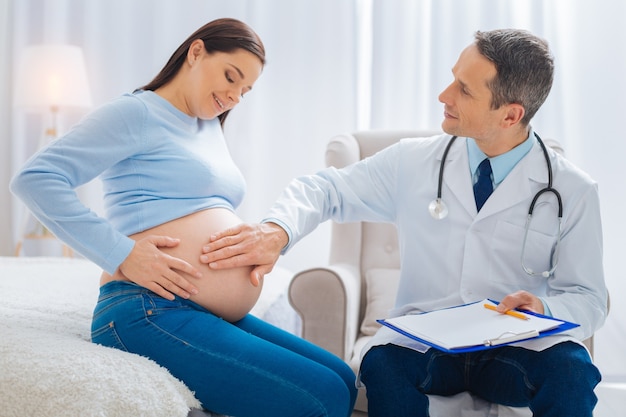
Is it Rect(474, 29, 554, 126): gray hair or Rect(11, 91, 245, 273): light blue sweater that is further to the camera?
Rect(474, 29, 554, 126): gray hair

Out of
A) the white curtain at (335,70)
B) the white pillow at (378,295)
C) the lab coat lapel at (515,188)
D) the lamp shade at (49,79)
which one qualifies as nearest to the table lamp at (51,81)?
the lamp shade at (49,79)

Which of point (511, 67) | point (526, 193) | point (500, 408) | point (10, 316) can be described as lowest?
point (500, 408)

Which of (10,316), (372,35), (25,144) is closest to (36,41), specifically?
(25,144)

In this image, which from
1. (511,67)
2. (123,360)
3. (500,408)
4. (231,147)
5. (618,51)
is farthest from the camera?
(231,147)

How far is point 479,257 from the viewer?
158cm

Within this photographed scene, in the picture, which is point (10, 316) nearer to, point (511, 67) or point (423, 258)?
point (423, 258)

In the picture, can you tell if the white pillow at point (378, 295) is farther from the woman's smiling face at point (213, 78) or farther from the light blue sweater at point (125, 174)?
the woman's smiling face at point (213, 78)

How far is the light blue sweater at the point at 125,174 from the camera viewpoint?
127cm

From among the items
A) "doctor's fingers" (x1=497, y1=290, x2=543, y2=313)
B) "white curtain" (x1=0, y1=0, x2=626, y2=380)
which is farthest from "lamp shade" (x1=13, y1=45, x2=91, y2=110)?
"doctor's fingers" (x1=497, y1=290, x2=543, y2=313)

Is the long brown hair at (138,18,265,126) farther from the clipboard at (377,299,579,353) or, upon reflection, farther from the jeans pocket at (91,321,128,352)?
the clipboard at (377,299,579,353)

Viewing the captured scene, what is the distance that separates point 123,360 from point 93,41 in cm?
270

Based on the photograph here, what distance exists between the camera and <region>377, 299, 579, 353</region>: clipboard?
1.26 m

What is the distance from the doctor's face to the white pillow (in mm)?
709

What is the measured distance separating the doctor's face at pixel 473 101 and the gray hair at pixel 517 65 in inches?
0.6
